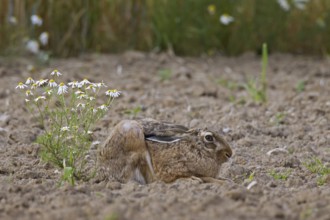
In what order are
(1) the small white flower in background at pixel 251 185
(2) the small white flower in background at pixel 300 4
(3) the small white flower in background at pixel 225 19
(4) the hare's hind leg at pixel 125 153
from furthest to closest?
(2) the small white flower in background at pixel 300 4 < (3) the small white flower in background at pixel 225 19 < (4) the hare's hind leg at pixel 125 153 < (1) the small white flower in background at pixel 251 185

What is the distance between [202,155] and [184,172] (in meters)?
0.16

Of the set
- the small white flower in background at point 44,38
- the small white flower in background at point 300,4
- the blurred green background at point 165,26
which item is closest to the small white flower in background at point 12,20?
the blurred green background at point 165,26

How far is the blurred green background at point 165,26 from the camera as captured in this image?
9656 millimetres

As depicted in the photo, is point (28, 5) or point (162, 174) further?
point (28, 5)

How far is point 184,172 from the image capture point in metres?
4.83

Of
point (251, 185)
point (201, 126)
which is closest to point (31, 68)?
point (201, 126)

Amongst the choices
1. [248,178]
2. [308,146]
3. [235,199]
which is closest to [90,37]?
[308,146]

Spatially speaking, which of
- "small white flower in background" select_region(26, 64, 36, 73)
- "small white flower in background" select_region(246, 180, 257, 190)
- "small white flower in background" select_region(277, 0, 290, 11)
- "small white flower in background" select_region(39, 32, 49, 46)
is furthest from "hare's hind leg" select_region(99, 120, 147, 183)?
"small white flower in background" select_region(277, 0, 290, 11)

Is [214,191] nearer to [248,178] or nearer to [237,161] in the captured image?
[248,178]

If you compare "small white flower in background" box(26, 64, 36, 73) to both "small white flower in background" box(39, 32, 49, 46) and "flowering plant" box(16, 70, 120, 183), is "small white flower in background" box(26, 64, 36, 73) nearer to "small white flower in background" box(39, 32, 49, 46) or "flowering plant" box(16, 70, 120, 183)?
"small white flower in background" box(39, 32, 49, 46)

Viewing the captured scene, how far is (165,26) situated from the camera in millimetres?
10133

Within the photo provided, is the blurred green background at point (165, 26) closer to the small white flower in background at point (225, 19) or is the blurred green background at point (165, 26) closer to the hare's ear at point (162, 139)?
the small white flower in background at point (225, 19)

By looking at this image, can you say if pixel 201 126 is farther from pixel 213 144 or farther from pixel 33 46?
pixel 33 46

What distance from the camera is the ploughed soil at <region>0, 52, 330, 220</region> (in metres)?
3.96
